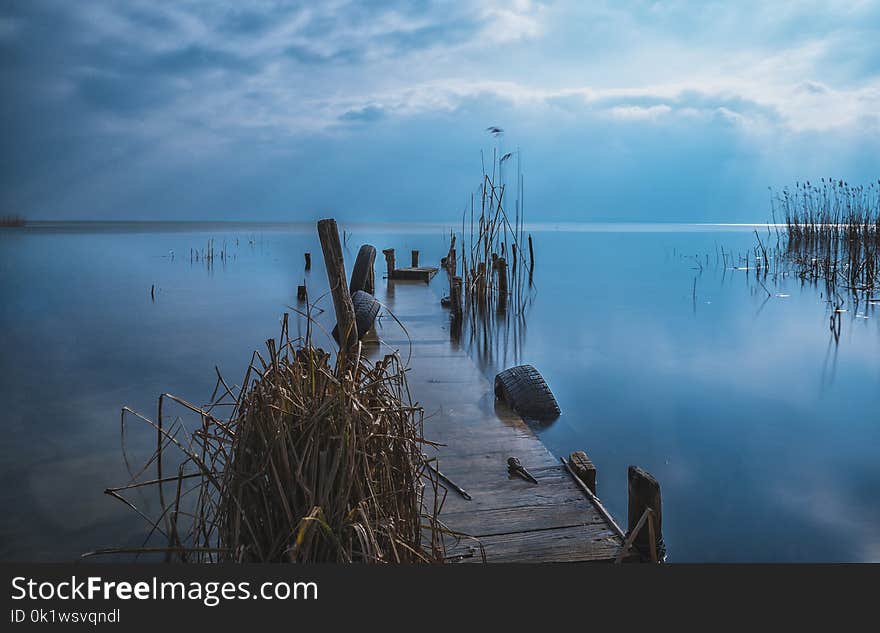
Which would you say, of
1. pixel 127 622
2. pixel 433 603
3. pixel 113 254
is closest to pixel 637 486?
pixel 433 603

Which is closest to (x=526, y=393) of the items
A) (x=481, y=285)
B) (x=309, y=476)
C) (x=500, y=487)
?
(x=500, y=487)

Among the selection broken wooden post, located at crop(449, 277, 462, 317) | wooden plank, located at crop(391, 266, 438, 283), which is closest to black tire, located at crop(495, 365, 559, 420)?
broken wooden post, located at crop(449, 277, 462, 317)

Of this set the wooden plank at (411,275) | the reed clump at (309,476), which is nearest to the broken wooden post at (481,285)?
the wooden plank at (411,275)

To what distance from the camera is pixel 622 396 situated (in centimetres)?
855

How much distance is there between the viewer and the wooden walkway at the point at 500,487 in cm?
338

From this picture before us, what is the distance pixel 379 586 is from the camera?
1942mm

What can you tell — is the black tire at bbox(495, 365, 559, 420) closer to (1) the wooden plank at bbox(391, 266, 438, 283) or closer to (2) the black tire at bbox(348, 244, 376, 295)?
(2) the black tire at bbox(348, 244, 376, 295)

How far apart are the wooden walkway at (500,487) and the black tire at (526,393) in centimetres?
15

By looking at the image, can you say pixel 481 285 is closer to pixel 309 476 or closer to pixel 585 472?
pixel 585 472

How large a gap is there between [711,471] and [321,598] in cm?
518

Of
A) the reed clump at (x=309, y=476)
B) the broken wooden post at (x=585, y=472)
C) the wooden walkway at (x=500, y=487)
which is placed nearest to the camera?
the reed clump at (x=309, y=476)

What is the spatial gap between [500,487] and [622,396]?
16.0 ft

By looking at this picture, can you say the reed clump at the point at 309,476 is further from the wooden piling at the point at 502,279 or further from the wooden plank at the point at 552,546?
the wooden piling at the point at 502,279

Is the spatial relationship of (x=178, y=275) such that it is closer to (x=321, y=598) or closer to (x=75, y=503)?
(x=75, y=503)
